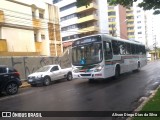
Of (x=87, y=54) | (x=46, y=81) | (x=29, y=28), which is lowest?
(x=46, y=81)

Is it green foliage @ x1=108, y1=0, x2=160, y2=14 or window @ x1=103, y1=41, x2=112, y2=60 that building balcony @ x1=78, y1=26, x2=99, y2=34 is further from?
green foliage @ x1=108, y1=0, x2=160, y2=14

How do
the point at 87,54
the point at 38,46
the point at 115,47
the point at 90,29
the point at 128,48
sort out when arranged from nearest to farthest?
the point at 87,54, the point at 115,47, the point at 128,48, the point at 38,46, the point at 90,29

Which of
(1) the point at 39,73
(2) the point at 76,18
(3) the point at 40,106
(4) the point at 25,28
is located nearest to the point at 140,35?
(2) the point at 76,18

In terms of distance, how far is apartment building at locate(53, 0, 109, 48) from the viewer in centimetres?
5478

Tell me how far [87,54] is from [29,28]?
1730 centimetres

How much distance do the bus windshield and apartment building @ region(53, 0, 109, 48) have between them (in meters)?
38.0

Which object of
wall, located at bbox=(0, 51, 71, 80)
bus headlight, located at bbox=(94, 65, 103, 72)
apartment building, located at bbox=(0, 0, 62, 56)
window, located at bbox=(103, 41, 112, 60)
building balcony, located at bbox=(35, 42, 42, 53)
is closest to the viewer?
bus headlight, located at bbox=(94, 65, 103, 72)

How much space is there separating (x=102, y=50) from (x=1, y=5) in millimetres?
16705

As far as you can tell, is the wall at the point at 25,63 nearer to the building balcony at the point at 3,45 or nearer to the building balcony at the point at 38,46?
the building balcony at the point at 3,45

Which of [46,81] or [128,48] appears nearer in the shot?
[46,81]

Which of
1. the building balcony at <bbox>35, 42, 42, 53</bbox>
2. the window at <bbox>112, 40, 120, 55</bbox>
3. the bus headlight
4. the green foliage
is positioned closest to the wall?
the building balcony at <bbox>35, 42, 42, 53</bbox>

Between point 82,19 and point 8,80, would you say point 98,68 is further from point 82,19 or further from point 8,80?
point 82,19

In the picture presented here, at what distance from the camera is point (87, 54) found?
15.2 m

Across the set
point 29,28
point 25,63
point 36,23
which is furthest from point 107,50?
point 36,23
